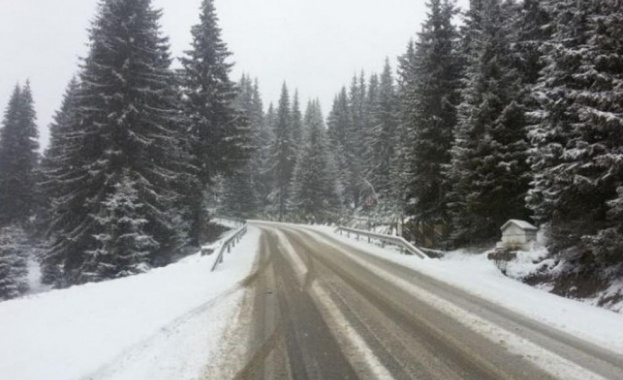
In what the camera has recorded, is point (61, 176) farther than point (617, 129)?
Yes

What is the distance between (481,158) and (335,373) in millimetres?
17439

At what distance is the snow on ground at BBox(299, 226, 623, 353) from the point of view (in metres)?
8.64

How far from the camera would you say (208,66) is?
3681cm

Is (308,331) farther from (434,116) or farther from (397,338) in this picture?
(434,116)

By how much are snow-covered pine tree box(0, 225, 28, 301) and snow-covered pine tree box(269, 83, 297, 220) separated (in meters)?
38.5

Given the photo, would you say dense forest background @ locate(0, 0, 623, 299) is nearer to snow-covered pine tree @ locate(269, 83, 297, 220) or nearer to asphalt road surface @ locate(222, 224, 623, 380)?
asphalt road surface @ locate(222, 224, 623, 380)

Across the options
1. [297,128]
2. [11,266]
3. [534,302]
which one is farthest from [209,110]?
[297,128]

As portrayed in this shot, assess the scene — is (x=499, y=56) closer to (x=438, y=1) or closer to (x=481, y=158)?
(x=481, y=158)

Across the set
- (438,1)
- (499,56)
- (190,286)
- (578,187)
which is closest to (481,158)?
(499,56)

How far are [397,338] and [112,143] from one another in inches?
862

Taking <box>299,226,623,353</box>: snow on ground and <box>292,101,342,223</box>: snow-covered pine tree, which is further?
<box>292,101,342,223</box>: snow-covered pine tree

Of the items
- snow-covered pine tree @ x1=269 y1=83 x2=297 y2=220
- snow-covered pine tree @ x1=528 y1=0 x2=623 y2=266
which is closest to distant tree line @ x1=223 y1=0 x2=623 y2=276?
snow-covered pine tree @ x1=528 y1=0 x2=623 y2=266

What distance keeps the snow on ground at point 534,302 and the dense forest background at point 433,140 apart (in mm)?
1669

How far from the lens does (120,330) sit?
8328 millimetres
